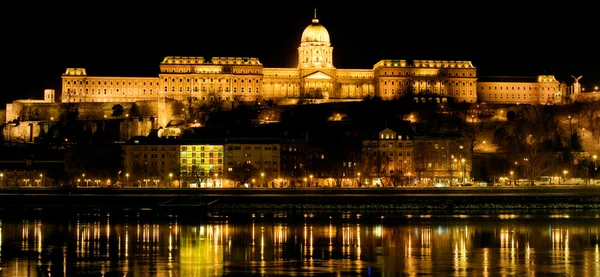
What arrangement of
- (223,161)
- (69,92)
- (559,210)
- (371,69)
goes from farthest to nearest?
(371,69) < (69,92) < (223,161) < (559,210)

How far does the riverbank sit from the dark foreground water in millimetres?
4267

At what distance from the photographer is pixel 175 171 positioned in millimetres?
84188

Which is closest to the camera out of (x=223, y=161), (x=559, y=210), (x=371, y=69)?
(x=559, y=210)

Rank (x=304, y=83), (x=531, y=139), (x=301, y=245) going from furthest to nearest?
(x=304, y=83) < (x=531, y=139) < (x=301, y=245)

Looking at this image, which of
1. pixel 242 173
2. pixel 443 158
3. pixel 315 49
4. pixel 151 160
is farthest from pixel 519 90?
pixel 151 160

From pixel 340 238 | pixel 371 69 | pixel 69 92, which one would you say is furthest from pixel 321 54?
pixel 340 238

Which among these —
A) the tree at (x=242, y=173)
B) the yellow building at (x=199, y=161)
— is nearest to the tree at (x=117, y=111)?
the yellow building at (x=199, y=161)

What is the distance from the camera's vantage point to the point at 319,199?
65875mm

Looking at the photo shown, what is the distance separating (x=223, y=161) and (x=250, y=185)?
653 centimetres

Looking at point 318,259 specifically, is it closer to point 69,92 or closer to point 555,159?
point 555,159

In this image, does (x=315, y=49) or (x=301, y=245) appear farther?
(x=315, y=49)

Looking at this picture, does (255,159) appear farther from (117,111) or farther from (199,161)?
(117,111)

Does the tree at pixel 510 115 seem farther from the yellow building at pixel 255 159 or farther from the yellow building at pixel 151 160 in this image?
the yellow building at pixel 151 160

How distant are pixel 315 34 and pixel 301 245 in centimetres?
8929
